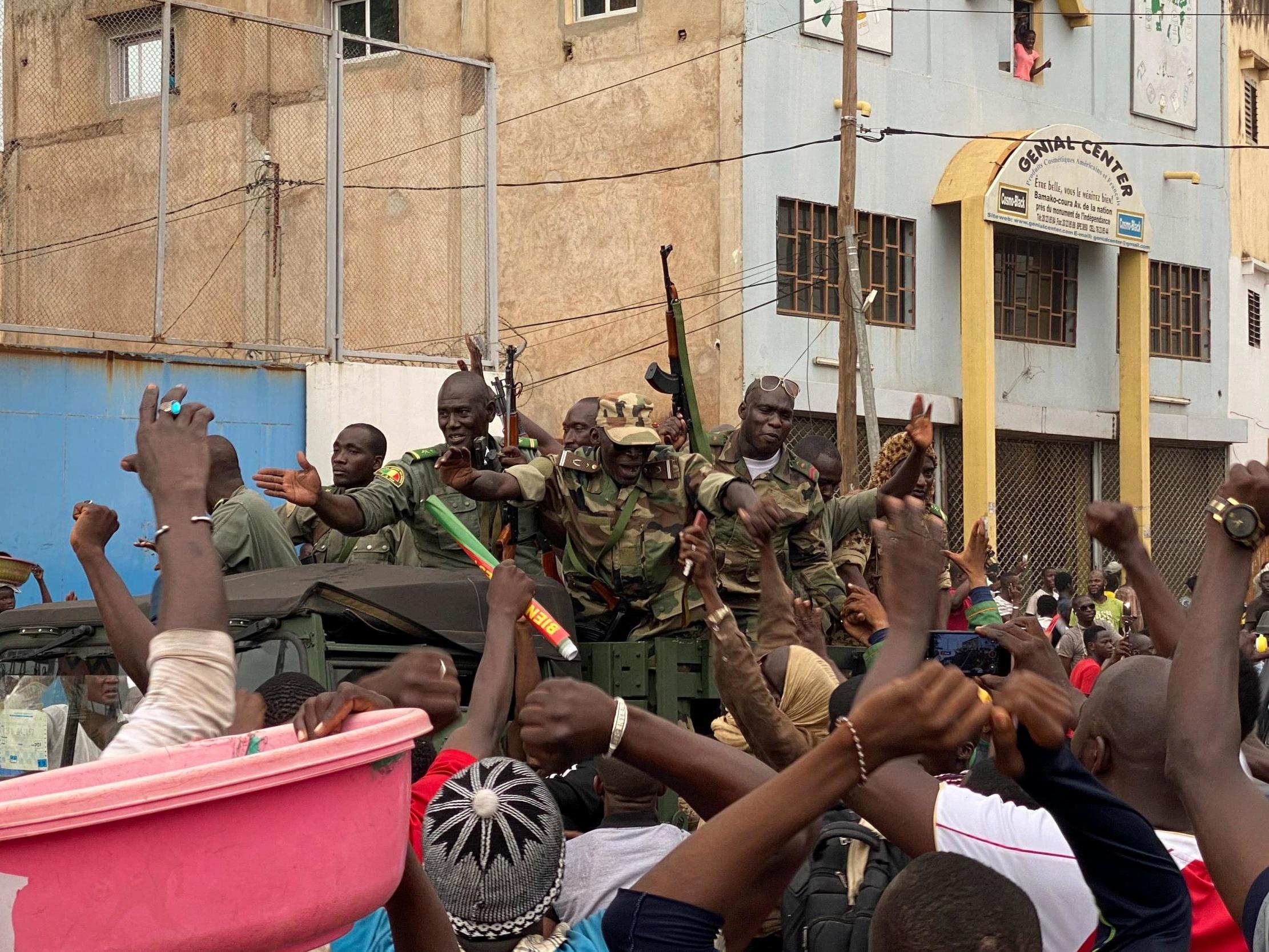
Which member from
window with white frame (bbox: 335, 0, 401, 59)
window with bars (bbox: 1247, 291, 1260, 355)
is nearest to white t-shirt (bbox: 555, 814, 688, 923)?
window with white frame (bbox: 335, 0, 401, 59)

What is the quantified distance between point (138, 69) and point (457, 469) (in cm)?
770

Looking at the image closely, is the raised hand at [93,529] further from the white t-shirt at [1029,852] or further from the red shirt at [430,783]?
the white t-shirt at [1029,852]

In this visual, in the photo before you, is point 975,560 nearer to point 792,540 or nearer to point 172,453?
point 792,540

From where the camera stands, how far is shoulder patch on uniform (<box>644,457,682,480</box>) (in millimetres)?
6359

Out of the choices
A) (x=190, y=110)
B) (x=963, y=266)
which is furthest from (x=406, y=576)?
(x=963, y=266)

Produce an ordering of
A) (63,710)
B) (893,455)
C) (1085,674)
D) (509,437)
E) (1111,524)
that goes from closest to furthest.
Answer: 1. (1111,524)
2. (63,710)
3. (1085,674)
4. (509,437)
5. (893,455)

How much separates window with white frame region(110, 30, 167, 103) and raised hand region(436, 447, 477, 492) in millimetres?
7182

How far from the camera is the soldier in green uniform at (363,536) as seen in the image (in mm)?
6934

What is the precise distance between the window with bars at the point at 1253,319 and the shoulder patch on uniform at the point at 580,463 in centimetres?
2008

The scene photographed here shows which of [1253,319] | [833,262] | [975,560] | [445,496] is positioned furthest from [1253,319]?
A: [975,560]

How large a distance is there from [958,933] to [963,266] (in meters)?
18.2

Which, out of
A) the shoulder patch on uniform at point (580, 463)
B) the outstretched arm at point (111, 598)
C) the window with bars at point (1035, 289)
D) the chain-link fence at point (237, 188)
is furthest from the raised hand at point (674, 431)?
the window with bars at point (1035, 289)

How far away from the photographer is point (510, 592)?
3.91m

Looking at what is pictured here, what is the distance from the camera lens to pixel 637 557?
620cm
